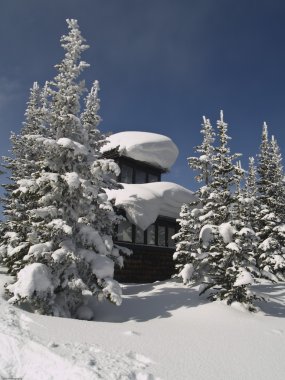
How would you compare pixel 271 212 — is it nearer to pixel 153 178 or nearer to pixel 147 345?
pixel 153 178

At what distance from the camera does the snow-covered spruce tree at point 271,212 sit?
25797 mm

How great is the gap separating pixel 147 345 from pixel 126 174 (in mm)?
18734

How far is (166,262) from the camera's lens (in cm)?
2602

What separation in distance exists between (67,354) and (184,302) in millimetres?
8716

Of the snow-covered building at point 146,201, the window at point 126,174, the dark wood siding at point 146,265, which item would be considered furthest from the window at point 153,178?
the dark wood siding at point 146,265

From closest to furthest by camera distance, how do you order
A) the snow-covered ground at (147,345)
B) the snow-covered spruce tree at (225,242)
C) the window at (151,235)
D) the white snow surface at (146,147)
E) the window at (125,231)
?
1. the snow-covered ground at (147,345)
2. the snow-covered spruce tree at (225,242)
3. the window at (125,231)
4. the window at (151,235)
5. the white snow surface at (146,147)

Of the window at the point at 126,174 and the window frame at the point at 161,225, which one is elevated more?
the window at the point at 126,174

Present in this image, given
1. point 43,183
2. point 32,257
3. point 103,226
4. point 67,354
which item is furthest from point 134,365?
point 103,226

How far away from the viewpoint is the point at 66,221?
13.3m

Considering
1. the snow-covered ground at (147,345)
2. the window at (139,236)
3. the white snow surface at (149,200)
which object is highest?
the white snow surface at (149,200)

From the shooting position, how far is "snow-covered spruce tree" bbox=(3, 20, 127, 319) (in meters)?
11.9

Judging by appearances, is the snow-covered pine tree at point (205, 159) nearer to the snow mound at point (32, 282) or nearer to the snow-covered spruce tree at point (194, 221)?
the snow-covered spruce tree at point (194, 221)

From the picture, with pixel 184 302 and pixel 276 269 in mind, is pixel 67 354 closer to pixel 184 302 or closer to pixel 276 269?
pixel 184 302

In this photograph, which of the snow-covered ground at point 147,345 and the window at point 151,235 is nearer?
the snow-covered ground at point 147,345
